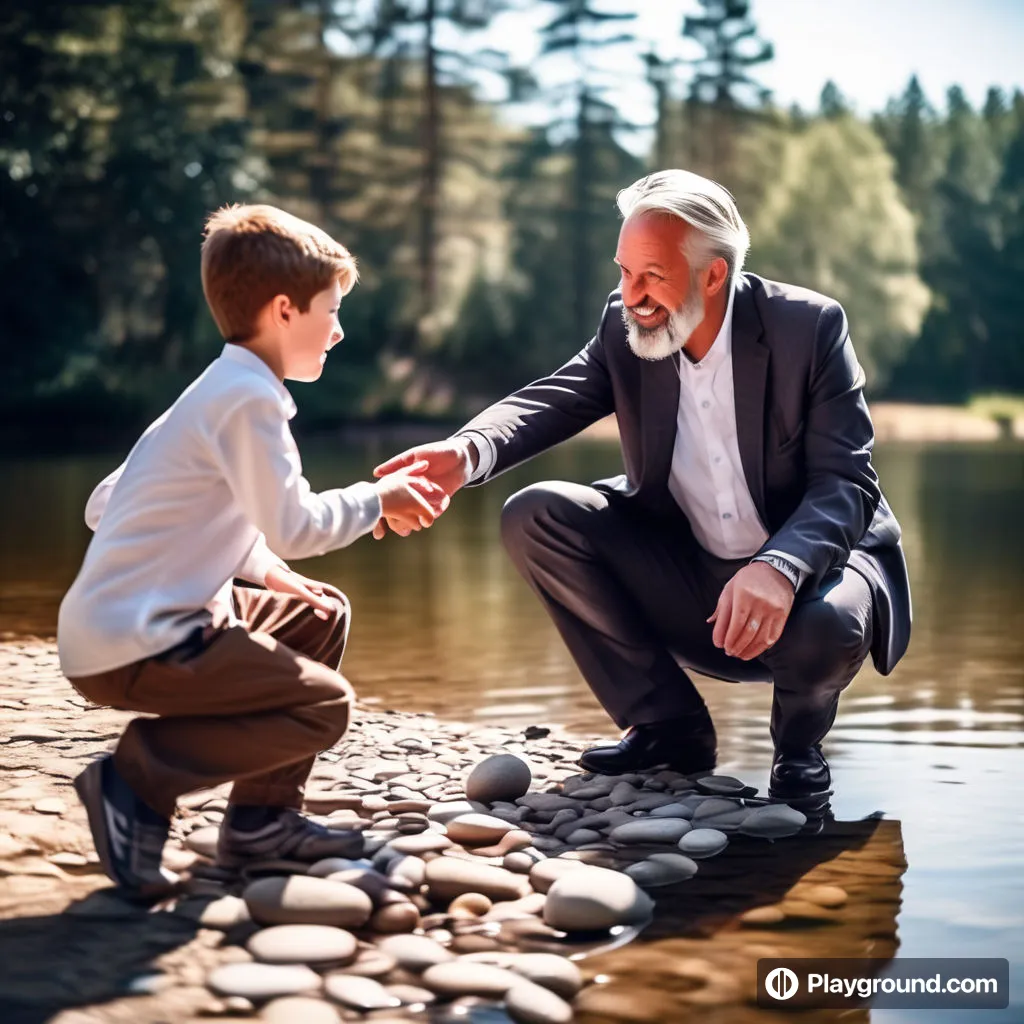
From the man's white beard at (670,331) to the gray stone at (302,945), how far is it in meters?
1.77

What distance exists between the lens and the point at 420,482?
3.35m

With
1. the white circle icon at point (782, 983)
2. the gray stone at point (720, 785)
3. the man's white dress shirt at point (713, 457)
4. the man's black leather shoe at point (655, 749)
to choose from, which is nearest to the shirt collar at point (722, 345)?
the man's white dress shirt at point (713, 457)

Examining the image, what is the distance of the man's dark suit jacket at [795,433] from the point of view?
369 centimetres

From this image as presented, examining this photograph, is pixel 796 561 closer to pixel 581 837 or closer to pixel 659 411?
pixel 659 411

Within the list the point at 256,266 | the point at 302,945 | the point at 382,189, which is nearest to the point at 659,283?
the point at 256,266

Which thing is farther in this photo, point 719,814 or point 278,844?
point 719,814

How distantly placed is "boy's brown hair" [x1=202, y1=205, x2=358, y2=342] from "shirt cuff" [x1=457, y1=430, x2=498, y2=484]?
1060 mm

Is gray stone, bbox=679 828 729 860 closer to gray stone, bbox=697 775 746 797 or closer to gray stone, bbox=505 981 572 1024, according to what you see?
gray stone, bbox=697 775 746 797

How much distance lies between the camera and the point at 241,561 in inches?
117

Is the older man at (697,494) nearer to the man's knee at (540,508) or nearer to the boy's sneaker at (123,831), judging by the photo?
the man's knee at (540,508)

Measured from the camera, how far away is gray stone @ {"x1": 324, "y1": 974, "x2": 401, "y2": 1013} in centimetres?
242

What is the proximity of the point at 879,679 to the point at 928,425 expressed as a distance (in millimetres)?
29548

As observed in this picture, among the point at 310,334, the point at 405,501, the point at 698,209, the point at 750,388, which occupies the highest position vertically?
the point at 698,209

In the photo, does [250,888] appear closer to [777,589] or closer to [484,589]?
[777,589]
